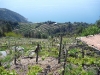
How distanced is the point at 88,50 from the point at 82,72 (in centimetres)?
935

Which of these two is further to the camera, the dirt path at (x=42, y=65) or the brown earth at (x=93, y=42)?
the brown earth at (x=93, y=42)

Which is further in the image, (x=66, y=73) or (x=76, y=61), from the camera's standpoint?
(x=76, y=61)

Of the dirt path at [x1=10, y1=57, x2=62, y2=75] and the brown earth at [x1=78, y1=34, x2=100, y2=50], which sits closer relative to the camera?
the dirt path at [x1=10, y1=57, x2=62, y2=75]

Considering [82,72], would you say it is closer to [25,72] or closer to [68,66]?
[68,66]

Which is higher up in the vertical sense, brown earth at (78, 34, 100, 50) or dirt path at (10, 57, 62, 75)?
brown earth at (78, 34, 100, 50)

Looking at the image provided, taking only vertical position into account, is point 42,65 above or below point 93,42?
below

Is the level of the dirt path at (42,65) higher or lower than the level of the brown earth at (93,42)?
lower

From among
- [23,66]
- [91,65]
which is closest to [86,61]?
[91,65]

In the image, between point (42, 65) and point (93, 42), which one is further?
point (93, 42)

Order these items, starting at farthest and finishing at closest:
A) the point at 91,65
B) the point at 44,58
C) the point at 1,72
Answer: the point at 44,58 → the point at 91,65 → the point at 1,72

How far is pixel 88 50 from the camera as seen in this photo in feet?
73.3

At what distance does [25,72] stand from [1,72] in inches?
130

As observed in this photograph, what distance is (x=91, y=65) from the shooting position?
15.7 meters

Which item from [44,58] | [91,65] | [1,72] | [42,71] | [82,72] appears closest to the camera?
[1,72]
